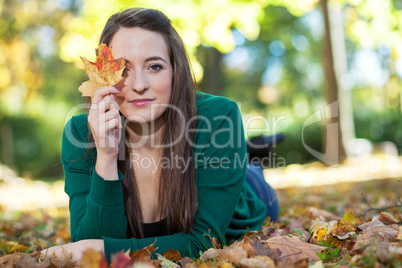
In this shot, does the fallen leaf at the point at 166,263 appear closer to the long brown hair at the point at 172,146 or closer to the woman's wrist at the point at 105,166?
the long brown hair at the point at 172,146

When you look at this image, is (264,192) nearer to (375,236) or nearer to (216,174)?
(216,174)

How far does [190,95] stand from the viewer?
2.36 m

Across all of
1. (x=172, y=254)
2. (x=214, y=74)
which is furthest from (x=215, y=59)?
(x=172, y=254)

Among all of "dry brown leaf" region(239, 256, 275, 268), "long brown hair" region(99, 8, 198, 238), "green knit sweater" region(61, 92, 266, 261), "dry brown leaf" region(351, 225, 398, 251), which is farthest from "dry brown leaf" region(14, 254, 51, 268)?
"dry brown leaf" region(351, 225, 398, 251)

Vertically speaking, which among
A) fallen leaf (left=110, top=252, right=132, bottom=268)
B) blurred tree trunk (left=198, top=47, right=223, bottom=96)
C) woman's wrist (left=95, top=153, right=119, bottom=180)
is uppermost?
blurred tree trunk (left=198, top=47, right=223, bottom=96)

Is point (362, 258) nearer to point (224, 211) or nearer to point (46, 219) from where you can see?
point (224, 211)

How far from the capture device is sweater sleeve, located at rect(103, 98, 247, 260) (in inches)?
81.3

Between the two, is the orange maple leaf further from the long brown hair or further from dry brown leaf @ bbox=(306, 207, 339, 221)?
dry brown leaf @ bbox=(306, 207, 339, 221)

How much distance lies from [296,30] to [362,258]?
14.8 m

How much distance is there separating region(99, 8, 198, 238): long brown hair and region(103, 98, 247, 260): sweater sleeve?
54 millimetres

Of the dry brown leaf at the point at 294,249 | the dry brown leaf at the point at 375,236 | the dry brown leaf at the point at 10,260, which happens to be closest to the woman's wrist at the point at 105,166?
the dry brown leaf at the point at 10,260

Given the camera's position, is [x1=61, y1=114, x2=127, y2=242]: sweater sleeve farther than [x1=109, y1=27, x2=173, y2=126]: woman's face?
No

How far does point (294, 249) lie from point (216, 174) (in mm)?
709

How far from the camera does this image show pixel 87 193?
2.19 meters
